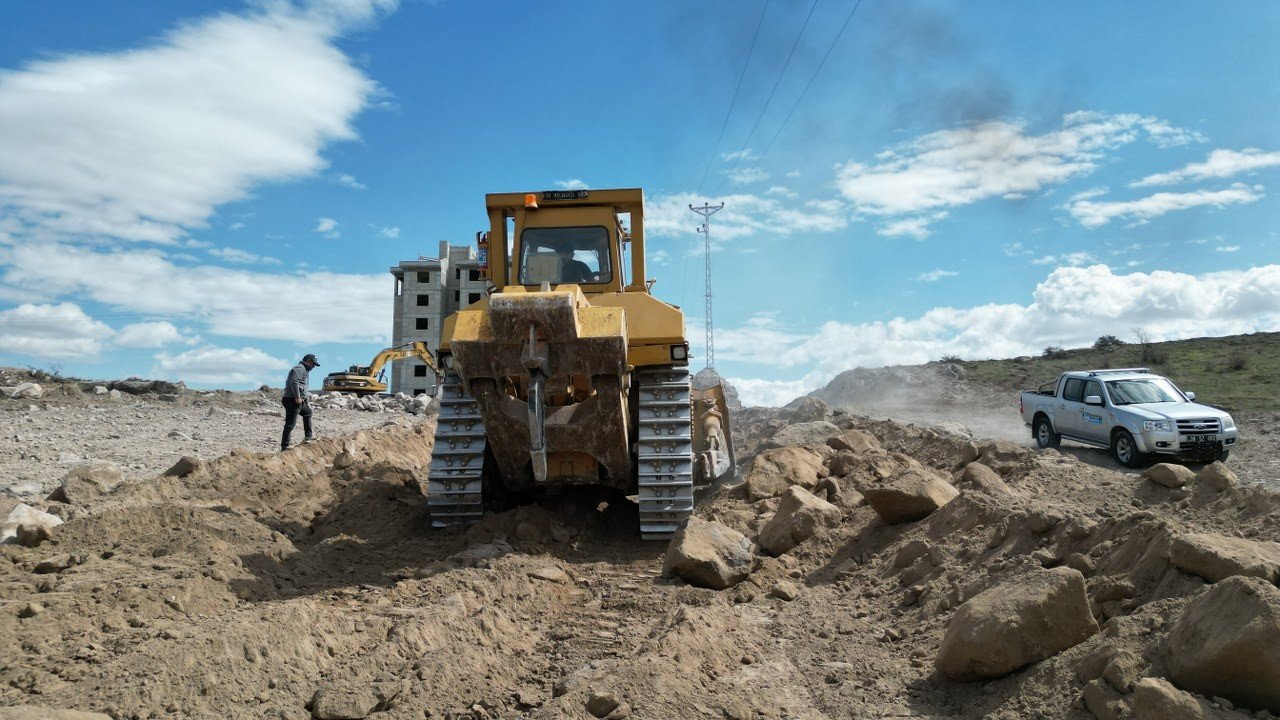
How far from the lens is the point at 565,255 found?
898cm

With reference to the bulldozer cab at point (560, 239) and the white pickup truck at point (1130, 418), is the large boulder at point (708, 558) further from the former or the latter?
the white pickup truck at point (1130, 418)

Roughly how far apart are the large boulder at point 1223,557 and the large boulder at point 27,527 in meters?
7.42

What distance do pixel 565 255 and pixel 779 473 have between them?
136 inches

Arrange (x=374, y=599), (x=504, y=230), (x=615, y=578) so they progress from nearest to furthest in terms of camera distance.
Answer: (x=374, y=599), (x=615, y=578), (x=504, y=230)

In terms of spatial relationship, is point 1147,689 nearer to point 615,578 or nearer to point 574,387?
point 615,578

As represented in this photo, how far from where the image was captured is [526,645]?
538 cm

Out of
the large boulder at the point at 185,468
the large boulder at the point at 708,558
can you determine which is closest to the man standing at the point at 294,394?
the large boulder at the point at 185,468

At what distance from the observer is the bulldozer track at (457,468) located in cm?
820

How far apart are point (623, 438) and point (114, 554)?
396cm

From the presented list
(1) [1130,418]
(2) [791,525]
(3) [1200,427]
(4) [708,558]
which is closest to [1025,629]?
(4) [708,558]

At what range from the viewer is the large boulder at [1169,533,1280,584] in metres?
4.05

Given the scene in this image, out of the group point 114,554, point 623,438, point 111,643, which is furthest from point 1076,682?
point 114,554

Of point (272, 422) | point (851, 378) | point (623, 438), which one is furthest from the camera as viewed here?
point (851, 378)

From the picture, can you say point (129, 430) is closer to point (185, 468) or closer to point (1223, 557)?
point (185, 468)
